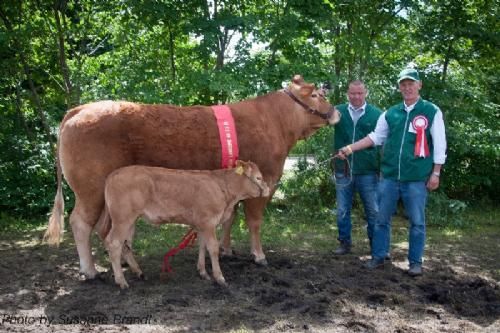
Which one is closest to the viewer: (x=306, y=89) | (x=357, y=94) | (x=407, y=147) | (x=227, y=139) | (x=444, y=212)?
(x=407, y=147)

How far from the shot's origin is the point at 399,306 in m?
5.13

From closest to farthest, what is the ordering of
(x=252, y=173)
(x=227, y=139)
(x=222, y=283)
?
(x=222, y=283) → (x=252, y=173) → (x=227, y=139)

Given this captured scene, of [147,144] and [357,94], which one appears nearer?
[147,144]

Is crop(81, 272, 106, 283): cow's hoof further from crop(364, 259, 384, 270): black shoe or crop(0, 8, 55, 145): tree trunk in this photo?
crop(0, 8, 55, 145): tree trunk

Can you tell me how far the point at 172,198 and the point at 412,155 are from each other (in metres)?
2.62

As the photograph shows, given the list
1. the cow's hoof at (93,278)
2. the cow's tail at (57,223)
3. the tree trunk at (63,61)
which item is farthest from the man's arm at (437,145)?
the tree trunk at (63,61)

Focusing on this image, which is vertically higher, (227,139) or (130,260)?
(227,139)

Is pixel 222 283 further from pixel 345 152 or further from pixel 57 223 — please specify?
pixel 345 152

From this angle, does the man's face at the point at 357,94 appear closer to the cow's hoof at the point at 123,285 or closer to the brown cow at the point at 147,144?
the brown cow at the point at 147,144

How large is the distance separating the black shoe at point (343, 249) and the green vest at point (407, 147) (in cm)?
157

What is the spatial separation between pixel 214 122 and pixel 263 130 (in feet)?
2.11

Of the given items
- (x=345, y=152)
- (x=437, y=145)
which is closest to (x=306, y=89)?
(x=345, y=152)

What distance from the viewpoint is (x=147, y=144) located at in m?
5.74

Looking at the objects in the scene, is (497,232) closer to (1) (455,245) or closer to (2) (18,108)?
(1) (455,245)
